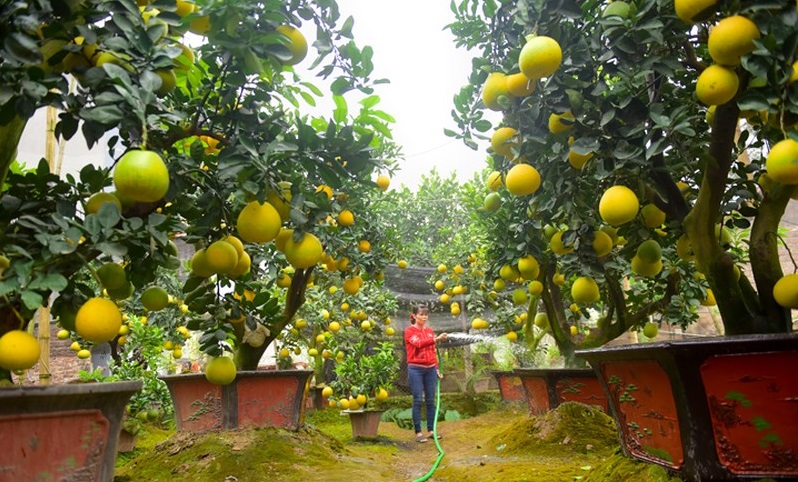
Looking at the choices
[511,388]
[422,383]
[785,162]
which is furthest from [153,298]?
[511,388]

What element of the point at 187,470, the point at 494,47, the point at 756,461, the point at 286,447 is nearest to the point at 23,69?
the point at 494,47

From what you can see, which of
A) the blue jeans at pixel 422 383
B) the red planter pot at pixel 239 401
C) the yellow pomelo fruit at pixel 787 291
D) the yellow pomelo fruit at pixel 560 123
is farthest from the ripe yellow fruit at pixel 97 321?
the blue jeans at pixel 422 383

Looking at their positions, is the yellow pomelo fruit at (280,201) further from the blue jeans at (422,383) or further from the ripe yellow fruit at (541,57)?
the blue jeans at (422,383)

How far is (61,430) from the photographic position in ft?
4.79

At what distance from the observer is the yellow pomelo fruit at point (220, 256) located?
177 centimetres

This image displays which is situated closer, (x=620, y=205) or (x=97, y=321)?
(x=97, y=321)

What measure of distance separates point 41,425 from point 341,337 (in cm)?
666

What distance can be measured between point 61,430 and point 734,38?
75.5 inches

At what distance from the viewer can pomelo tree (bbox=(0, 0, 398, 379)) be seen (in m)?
1.33

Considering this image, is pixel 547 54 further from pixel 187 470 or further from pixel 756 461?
Result: pixel 187 470

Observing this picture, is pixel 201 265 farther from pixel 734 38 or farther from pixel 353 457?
pixel 353 457

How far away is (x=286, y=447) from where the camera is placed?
12.9ft

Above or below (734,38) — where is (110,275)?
below

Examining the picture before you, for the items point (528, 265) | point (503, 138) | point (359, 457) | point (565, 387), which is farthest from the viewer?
point (359, 457)
